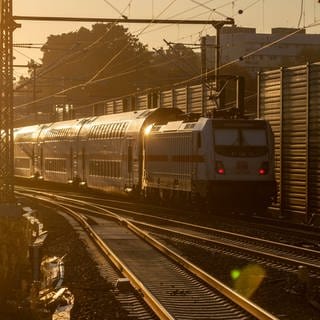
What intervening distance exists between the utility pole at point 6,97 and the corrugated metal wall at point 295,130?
27.2ft

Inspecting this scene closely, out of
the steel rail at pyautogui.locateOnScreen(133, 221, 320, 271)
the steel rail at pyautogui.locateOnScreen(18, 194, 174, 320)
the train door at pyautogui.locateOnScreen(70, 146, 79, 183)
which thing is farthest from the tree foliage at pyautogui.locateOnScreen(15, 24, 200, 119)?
the steel rail at pyautogui.locateOnScreen(18, 194, 174, 320)

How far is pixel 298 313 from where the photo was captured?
35.2 feet

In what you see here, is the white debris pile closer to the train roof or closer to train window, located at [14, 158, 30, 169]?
the train roof

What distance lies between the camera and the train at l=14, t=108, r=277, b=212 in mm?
26141

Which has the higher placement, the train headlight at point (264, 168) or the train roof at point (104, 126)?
the train roof at point (104, 126)

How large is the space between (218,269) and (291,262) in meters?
1.25

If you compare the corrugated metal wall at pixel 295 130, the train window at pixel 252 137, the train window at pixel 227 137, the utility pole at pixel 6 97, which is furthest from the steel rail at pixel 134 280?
the corrugated metal wall at pixel 295 130

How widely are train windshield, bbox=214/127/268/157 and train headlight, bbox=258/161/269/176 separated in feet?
1.06

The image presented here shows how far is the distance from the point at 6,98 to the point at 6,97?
7 cm

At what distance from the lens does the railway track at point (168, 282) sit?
10.8 m

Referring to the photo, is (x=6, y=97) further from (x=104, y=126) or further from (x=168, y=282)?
(x=104, y=126)

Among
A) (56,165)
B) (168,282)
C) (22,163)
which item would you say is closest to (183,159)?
(168,282)

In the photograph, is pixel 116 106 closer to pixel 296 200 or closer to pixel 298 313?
pixel 296 200

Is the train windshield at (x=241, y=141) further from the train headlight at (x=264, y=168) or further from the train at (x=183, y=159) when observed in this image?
the train headlight at (x=264, y=168)
